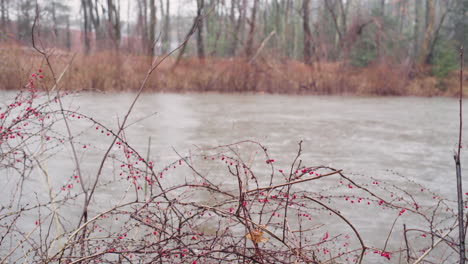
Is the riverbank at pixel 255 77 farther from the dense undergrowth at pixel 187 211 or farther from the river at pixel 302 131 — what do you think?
the dense undergrowth at pixel 187 211

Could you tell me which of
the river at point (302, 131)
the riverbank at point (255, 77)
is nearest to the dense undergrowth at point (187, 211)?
the river at point (302, 131)

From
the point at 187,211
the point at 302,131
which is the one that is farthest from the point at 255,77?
the point at 187,211

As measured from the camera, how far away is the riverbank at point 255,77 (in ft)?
38.4

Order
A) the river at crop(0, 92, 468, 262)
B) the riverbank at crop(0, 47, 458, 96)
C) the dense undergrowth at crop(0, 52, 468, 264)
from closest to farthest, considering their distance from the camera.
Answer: the dense undergrowth at crop(0, 52, 468, 264)
the river at crop(0, 92, 468, 262)
the riverbank at crop(0, 47, 458, 96)

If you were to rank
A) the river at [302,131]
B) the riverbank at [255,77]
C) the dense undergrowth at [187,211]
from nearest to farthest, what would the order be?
the dense undergrowth at [187,211] → the river at [302,131] → the riverbank at [255,77]

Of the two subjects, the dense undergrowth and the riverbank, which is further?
the riverbank

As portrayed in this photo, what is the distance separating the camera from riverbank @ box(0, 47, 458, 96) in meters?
11.7

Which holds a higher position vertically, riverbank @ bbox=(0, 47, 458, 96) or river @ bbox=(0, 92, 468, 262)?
riverbank @ bbox=(0, 47, 458, 96)

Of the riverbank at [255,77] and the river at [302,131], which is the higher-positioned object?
the riverbank at [255,77]

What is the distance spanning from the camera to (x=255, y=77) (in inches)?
496

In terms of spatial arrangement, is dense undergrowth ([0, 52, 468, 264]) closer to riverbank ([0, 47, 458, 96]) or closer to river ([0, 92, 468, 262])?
river ([0, 92, 468, 262])

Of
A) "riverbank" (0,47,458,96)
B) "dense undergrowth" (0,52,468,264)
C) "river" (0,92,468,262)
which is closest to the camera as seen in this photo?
"dense undergrowth" (0,52,468,264)

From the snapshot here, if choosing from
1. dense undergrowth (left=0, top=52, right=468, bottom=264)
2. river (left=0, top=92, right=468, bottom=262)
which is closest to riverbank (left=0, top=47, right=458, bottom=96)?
river (left=0, top=92, right=468, bottom=262)

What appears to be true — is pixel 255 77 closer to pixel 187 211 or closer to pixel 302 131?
pixel 302 131
